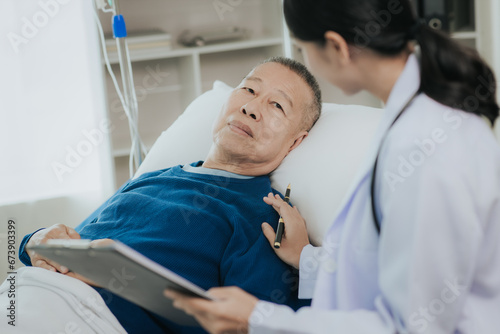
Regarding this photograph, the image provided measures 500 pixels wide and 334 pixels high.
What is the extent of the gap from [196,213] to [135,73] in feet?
6.12

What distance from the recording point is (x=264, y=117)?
1671mm

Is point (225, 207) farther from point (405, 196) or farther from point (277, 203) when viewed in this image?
point (405, 196)

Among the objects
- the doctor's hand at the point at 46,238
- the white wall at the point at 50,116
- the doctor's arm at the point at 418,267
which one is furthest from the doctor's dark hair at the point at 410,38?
the white wall at the point at 50,116

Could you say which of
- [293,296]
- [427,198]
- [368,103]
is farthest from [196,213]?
[368,103]

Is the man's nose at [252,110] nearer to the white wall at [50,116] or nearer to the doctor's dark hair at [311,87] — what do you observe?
the doctor's dark hair at [311,87]

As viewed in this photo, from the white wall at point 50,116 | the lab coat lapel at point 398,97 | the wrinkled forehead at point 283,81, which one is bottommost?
the white wall at point 50,116

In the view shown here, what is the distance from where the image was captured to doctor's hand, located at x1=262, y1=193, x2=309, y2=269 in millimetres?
1425

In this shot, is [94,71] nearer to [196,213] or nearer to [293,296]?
[196,213]

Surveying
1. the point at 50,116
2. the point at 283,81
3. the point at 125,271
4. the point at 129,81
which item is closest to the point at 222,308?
the point at 125,271

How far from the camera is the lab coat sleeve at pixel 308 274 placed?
4.41ft

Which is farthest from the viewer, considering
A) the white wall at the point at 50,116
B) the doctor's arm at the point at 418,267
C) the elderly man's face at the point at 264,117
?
the white wall at the point at 50,116

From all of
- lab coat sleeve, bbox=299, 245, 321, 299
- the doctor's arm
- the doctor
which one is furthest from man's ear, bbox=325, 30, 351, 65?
lab coat sleeve, bbox=299, 245, 321, 299

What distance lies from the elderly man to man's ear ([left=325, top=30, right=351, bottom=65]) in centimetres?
64

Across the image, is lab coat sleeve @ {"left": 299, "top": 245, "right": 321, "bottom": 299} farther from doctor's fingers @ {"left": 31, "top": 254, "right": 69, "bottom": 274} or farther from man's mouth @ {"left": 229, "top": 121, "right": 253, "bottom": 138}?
doctor's fingers @ {"left": 31, "top": 254, "right": 69, "bottom": 274}
